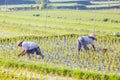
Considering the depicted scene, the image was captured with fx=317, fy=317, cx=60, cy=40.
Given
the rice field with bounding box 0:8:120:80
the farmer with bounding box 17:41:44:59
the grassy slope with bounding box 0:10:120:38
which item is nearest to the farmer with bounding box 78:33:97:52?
the rice field with bounding box 0:8:120:80

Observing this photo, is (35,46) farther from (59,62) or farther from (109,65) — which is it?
(109,65)

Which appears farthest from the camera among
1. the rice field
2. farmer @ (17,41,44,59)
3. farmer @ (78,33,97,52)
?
farmer @ (78,33,97,52)

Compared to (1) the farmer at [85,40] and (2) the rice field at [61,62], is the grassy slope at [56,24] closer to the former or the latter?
(2) the rice field at [61,62]

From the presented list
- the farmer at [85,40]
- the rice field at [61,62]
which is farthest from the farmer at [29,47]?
the farmer at [85,40]

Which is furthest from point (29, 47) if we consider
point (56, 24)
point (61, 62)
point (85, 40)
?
point (56, 24)

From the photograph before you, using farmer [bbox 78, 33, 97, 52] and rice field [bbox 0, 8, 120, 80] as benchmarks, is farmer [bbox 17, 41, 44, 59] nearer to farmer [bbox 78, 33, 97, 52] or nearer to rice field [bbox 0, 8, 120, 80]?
rice field [bbox 0, 8, 120, 80]

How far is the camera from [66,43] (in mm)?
13094

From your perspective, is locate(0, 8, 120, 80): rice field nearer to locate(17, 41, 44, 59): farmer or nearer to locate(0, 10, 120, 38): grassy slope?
locate(17, 41, 44, 59): farmer

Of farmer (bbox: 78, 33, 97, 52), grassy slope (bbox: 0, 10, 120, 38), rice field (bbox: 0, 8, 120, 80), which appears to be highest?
farmer (bbox: 78, 33, 97, 52)

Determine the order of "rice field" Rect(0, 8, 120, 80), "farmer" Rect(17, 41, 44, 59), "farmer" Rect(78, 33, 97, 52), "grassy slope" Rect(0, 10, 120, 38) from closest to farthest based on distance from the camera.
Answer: "rice field" Rect(0, 8, 120, 80) → "farmer" Rect(17, 41, 44, 59) → "farmer" Rect(78, 33, 97, 52) → "grassy slope" Rect(0, 10, 120, 38)

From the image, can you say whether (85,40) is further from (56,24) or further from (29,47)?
(56,24)

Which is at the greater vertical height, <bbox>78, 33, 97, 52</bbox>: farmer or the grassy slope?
<bbox>78, 33, 97, 52</bbox>: farmer

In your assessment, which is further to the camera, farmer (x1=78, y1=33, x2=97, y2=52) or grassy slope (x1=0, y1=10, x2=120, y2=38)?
grassy slope (x1=0, y1=10, x2=120, y2=38)

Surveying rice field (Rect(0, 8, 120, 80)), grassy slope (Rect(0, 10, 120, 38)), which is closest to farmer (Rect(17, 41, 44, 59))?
rice field (Rect(0, 8, 120, 80))
